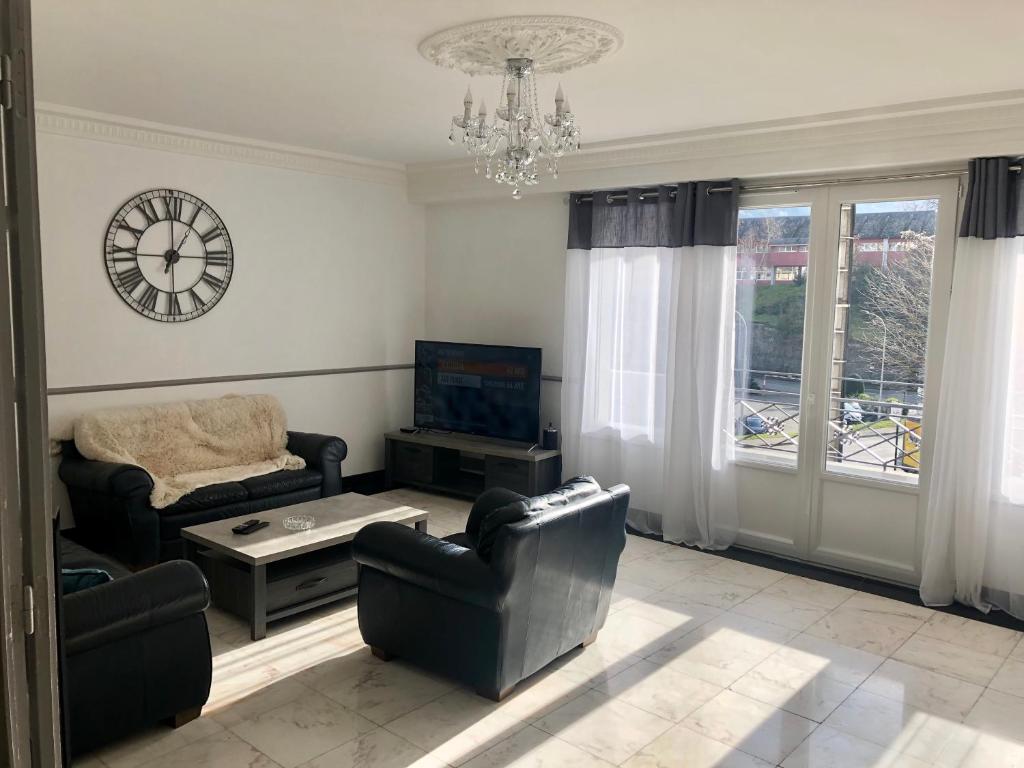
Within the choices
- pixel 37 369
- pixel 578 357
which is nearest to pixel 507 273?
pixel 578 357

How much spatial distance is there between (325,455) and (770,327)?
10.1 ft

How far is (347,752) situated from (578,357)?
3582 mm

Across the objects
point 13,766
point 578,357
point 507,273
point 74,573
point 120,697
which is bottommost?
point 120,697

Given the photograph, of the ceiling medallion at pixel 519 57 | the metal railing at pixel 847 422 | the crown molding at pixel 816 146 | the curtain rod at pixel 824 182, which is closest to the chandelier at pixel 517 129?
the ceiling medallion at pixel 519 57

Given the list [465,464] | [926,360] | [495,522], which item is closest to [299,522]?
[495,522]

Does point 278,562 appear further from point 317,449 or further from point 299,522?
point 317,449

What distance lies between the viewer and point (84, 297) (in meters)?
4.93

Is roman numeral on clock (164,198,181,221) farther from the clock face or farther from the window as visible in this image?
the window

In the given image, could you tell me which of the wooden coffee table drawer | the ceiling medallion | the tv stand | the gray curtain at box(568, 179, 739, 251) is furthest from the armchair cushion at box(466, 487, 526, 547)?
the gray curtain at box(568, 179, 739, 251)

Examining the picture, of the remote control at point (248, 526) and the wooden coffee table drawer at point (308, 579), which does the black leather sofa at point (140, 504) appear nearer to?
the remote control at point (248, 526)

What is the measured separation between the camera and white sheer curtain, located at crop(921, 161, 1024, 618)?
13.7ft

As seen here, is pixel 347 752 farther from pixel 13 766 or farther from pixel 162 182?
pixel 162 182

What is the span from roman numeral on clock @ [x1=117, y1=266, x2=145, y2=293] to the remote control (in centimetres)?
193

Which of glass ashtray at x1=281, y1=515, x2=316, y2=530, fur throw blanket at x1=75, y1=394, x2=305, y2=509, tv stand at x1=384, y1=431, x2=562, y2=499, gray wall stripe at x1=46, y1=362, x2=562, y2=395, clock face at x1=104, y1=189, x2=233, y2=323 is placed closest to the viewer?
glass ashtray at x1=281, y1=515, x2=316, y2=530
